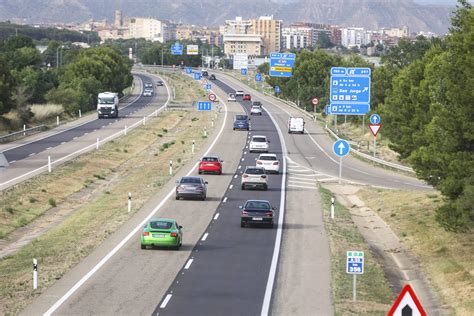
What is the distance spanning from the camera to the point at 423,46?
130000 millimetres

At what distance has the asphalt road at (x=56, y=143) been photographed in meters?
67.2

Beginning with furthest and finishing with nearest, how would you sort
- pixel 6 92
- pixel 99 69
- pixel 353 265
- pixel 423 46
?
pixel 99 69 → pixel 423 46 → pixel 6 92 → pixel 353 265

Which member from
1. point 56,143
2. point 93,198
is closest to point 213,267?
point 93,198

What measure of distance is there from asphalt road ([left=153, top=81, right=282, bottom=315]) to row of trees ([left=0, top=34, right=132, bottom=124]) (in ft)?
171

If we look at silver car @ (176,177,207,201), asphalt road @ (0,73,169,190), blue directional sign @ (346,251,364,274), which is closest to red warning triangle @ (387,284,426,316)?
blue directional sign @ (346,251,364,274)

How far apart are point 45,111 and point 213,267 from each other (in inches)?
3359

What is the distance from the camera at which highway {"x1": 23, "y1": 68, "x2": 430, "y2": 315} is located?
91.2 ft

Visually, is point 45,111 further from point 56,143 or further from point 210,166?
point 210,166

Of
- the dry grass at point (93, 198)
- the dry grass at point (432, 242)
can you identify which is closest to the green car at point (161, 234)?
the dry grass at point (93, 198)

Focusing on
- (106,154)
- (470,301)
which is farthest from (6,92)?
(470,301)

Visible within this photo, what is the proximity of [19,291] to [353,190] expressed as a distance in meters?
36.1

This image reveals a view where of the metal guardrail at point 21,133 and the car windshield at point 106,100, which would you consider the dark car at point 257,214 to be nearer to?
the metal guardrail at point 21,133

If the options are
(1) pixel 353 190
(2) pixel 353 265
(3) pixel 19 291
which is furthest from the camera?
(1) pixel 353 190

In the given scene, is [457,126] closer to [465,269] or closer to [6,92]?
[465,269]
